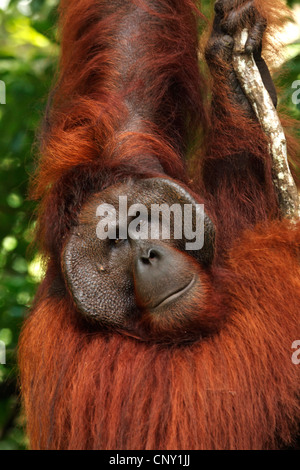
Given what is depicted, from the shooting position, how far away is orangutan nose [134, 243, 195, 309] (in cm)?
247

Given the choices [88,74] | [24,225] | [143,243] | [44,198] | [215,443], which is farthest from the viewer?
[24,225]

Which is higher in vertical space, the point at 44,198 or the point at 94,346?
the point at 44,198

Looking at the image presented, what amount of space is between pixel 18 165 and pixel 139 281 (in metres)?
1.71

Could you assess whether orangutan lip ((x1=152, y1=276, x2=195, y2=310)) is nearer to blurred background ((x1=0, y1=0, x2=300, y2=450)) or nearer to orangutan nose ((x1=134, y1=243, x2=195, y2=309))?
orangutan nose ((x1=134, y1=243, x2=195, y2=309))

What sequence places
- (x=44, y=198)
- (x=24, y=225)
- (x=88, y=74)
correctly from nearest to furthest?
(x=44, y=198)
(x=88, y=74)
(x=24, y=225)

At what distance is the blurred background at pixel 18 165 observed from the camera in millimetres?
3584

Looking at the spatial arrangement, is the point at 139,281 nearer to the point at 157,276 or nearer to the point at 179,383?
the point at 157,276

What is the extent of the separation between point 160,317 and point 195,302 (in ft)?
0.48

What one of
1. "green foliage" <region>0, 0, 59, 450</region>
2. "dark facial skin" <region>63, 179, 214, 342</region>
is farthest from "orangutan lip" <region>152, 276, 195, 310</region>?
"green foliage" <region>0, 0, 59, 450</region>

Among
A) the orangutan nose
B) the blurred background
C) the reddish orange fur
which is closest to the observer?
the reddish orange fur

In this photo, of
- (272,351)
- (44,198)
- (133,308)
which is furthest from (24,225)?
(272,351)

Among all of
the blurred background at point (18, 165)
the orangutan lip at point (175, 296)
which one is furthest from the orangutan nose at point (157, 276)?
the blurred background at point (18, 165)

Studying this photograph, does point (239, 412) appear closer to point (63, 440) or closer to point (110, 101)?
point (63, 440)

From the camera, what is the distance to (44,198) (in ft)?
9.60
